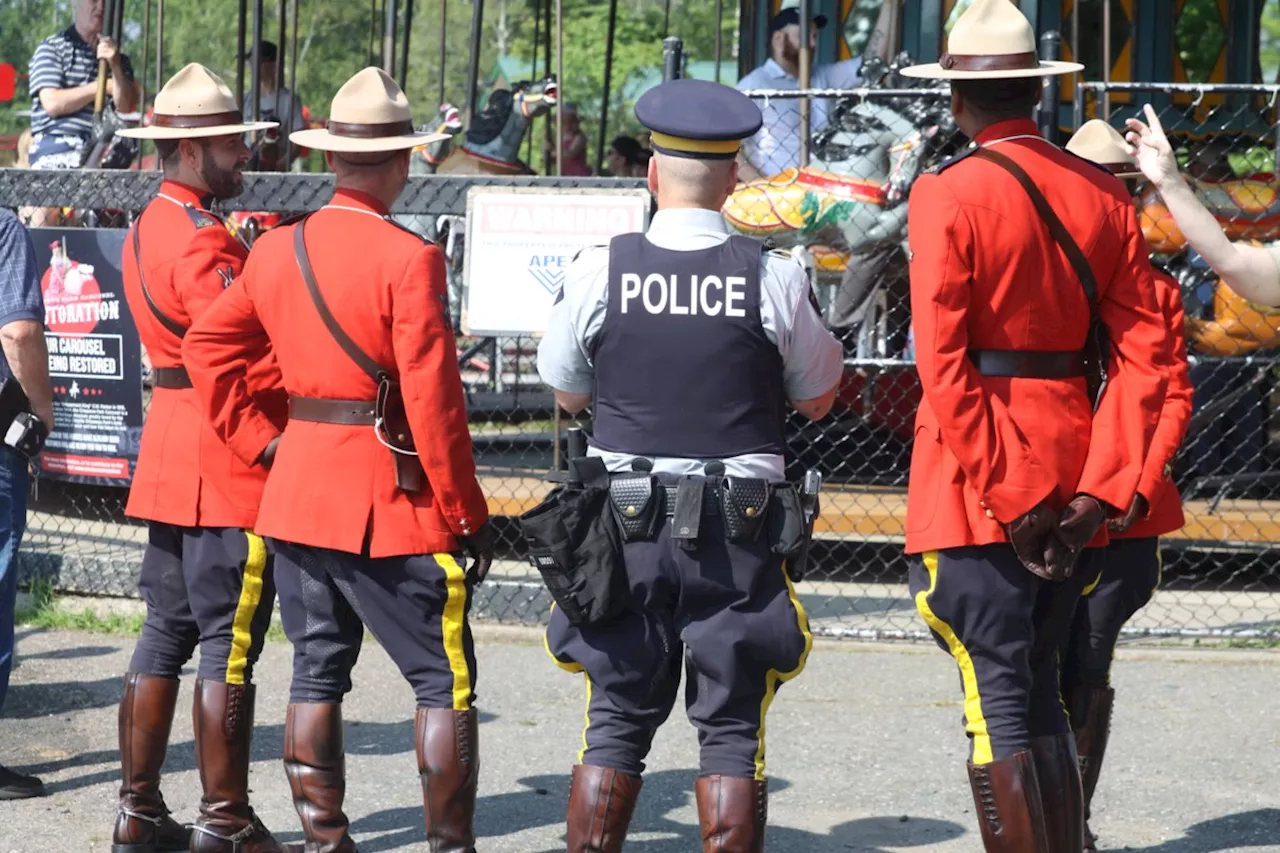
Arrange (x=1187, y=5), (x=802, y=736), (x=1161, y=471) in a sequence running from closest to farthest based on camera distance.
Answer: (x=1161, y=471)
(x=802, y=736)
(x=1187, y=5)

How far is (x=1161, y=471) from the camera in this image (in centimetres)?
389

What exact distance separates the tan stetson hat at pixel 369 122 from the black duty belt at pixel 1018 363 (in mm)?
1342

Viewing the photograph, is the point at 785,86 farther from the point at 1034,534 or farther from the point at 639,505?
the point at 639,505

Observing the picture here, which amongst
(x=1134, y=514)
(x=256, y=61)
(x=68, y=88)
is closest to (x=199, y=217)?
(x=1134, y=514)

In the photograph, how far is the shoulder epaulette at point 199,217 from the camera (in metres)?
4.56

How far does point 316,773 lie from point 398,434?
81 cm

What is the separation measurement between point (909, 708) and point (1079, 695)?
177cm

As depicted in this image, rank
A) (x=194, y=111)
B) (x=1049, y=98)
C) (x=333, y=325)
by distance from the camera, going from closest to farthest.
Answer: (x=333, y=325), (x=194, y=111), (x=1049, y=98)

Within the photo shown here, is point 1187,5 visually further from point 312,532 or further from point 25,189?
point 312,532

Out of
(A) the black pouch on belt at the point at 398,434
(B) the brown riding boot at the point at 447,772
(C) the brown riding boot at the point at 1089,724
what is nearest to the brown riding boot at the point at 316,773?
(B) the brown riding boot at the point at 447,772

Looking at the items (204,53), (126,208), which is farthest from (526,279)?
(204,53)

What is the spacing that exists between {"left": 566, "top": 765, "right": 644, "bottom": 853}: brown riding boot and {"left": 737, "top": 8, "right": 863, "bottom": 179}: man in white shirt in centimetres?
518

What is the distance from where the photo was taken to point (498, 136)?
38.3 ft

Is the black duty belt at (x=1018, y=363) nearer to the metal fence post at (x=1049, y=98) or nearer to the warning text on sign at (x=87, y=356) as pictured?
the metal fence post at (x=1049, y=98)
